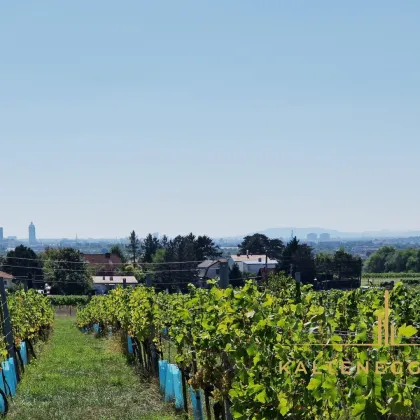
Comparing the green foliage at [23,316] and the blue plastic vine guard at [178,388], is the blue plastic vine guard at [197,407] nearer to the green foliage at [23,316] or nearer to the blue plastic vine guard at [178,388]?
the blue plastic vine guard at [178,388]

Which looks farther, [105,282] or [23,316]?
A: [105,282]

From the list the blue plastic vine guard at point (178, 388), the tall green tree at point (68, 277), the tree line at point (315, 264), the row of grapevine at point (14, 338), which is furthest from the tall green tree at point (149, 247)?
the blue plastic vine guard at point (178, 388)

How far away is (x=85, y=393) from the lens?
36.8 ft

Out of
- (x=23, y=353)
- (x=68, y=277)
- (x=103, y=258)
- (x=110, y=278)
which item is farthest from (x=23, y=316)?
(x=103, y=258)

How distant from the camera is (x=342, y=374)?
442cm

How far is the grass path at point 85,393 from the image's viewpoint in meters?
9.69

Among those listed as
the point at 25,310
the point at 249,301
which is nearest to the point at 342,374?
the point at 249,301

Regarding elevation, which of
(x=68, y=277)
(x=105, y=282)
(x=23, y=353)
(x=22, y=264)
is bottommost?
→ (x=105, y=282)

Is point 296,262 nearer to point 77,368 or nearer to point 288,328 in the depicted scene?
point 77,368

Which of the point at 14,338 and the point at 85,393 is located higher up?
the point at 14,338

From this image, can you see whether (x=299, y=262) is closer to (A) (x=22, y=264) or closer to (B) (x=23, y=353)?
(A) (x=22, y=264)

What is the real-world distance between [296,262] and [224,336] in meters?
55.4

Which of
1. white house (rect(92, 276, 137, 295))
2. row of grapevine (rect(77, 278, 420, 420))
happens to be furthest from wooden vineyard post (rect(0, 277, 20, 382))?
white house (rect(92, 276, 137, 295))

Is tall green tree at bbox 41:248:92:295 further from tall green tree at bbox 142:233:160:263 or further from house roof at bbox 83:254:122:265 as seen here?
tall green tree at bbox 142:233:160:263
